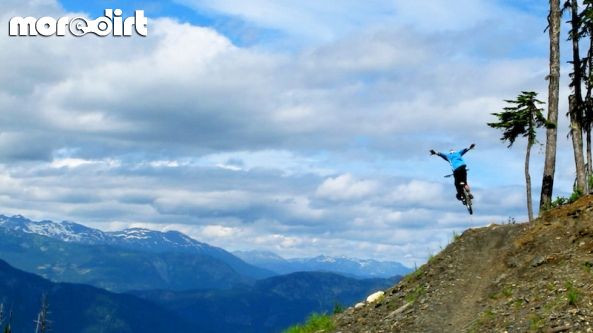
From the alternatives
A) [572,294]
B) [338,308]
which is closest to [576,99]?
[338,308]

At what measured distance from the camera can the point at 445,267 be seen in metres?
23.8

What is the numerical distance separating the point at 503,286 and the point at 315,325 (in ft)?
24.1

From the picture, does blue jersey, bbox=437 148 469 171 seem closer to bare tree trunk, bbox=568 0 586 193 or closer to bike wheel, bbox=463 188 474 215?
bike wheel, bbox=463 188 474 215

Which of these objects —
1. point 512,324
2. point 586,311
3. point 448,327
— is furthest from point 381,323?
point 586,311

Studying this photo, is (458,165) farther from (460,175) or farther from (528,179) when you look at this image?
(528,179)

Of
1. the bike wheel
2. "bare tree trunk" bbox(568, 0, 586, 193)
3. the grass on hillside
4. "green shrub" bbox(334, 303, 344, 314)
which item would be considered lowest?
the grass on hillside

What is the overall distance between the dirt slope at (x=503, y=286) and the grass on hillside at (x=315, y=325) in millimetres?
483

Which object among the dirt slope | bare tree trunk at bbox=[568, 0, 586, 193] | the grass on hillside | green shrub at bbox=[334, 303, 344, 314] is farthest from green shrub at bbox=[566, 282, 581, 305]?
bare tree trunk at bbox=[568, 0, 586, 193]

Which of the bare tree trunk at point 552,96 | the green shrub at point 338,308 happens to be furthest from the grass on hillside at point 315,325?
the bare tree trunk at point 552,96

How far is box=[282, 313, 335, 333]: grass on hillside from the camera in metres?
23.9

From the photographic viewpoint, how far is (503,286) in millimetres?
20609

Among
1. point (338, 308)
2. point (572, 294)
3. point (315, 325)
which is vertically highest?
point (338, 308)

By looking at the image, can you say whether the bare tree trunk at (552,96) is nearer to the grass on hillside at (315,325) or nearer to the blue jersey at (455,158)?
the blue jersey at (455,158)

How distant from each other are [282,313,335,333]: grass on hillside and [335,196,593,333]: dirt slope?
483 millimetres
